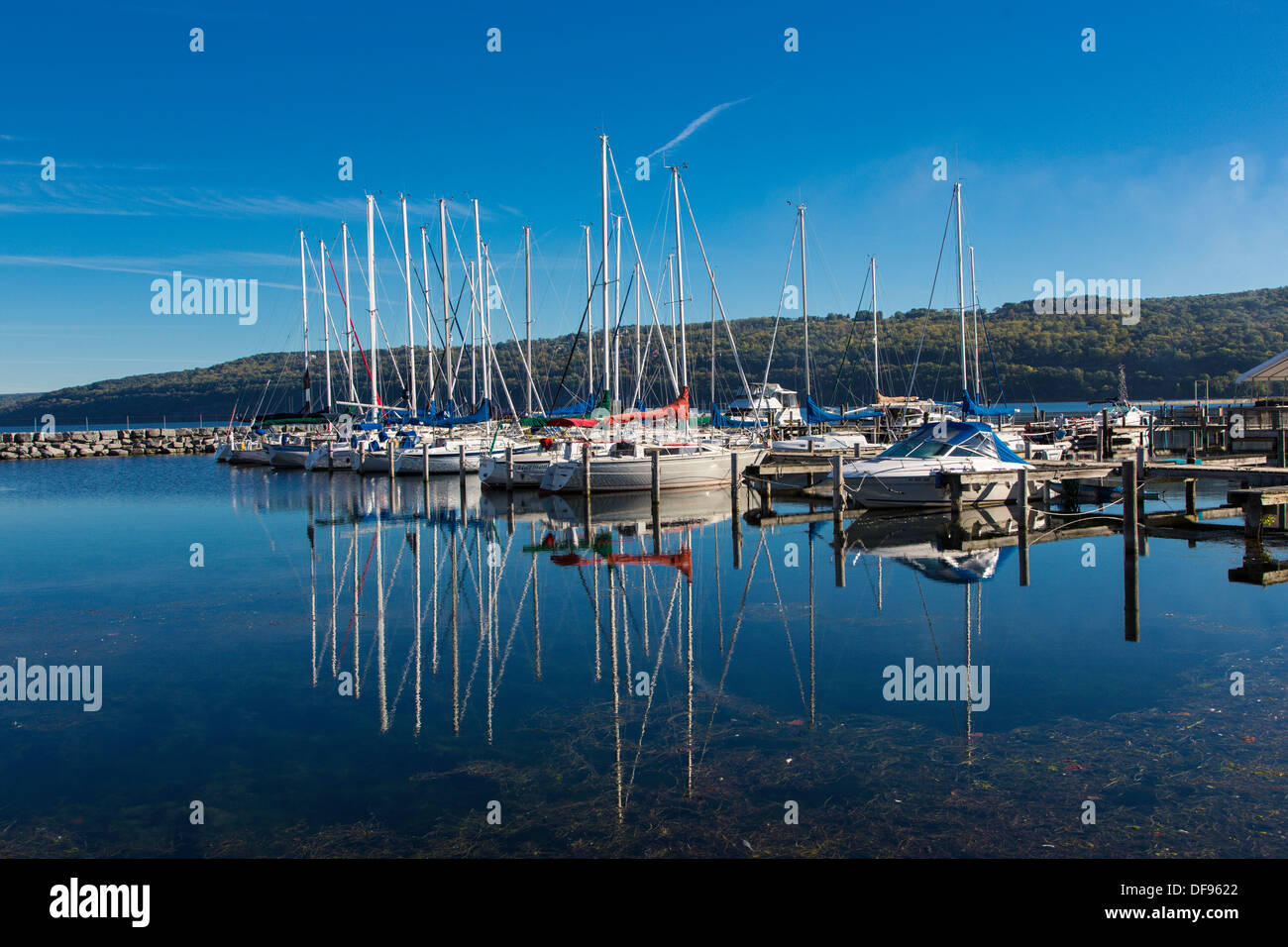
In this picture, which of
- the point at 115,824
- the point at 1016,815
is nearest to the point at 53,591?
the point at 115,824

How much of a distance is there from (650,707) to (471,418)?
36377 mm

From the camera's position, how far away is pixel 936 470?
83.6 ft

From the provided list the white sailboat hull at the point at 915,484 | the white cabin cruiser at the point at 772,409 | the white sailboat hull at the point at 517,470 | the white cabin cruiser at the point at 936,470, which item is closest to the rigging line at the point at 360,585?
the white sailboat hull at the point at 517,470

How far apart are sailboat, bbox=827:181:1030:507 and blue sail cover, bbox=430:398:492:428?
23155 millimetres

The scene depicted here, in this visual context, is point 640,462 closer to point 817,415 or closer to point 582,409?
point 582,409

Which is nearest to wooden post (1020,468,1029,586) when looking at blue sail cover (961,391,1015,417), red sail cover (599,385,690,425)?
blue sail cover (961,391,1015,417)

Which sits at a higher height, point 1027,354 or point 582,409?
point 1027,354

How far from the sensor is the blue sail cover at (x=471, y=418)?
45062mm

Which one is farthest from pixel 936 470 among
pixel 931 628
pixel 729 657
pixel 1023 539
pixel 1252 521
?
pixel 729 657

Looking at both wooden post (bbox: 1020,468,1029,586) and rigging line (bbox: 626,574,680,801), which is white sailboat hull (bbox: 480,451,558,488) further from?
wooden post (bbox: 1020,468,1029,586)

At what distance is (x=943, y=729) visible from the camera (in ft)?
30.3

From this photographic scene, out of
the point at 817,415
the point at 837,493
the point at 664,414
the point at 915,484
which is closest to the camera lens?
the point at 837,493
